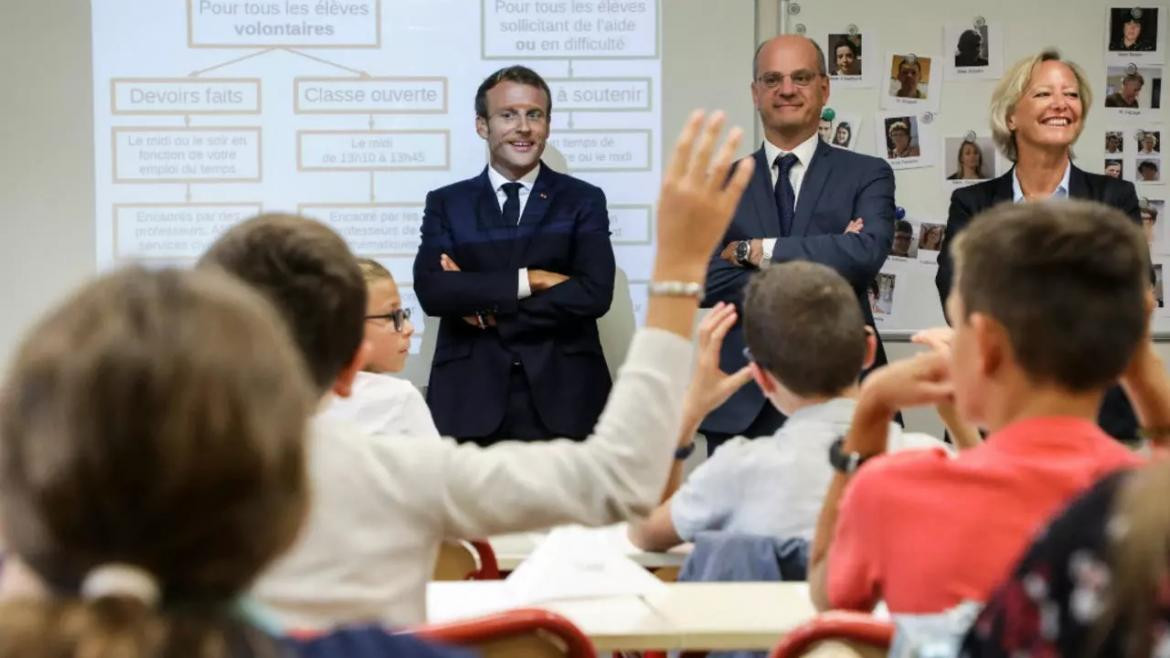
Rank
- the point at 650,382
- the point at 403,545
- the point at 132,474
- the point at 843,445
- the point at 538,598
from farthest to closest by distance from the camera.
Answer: the point at 538,598
the point at 843,445
the point at 403,545
the point at 650,382
the point at 132,474

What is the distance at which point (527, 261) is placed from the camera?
497 centimetres

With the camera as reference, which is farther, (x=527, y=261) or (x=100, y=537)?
(x=527, y=261)

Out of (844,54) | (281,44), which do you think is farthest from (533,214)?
(844,54)

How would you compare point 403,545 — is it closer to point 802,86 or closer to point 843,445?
point 843,445

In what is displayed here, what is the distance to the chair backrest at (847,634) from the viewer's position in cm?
159

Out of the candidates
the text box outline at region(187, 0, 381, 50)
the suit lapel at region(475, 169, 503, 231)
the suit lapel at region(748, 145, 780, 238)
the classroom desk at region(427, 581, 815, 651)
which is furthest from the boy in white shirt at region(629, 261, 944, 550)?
the text box outline at region(187, 0, 381, 50)

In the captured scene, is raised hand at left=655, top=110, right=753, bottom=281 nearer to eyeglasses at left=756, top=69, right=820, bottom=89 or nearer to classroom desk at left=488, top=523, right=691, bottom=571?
classroom desk at left=488, top=523, right=691, bottom=571

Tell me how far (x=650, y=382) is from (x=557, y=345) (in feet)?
11.9

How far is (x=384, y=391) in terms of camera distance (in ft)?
10.7

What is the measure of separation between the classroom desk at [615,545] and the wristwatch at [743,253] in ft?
5.29

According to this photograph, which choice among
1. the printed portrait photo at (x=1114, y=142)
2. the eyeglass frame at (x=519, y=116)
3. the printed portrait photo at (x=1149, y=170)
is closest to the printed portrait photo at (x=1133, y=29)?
the printed portrait photo at (x=1114, y=142)

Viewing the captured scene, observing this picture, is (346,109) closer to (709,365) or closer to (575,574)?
(709,365)

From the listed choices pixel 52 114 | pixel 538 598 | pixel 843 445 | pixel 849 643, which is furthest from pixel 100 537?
pixel 52 114

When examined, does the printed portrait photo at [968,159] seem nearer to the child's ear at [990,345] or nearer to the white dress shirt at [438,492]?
the child's ear at [990,345]
